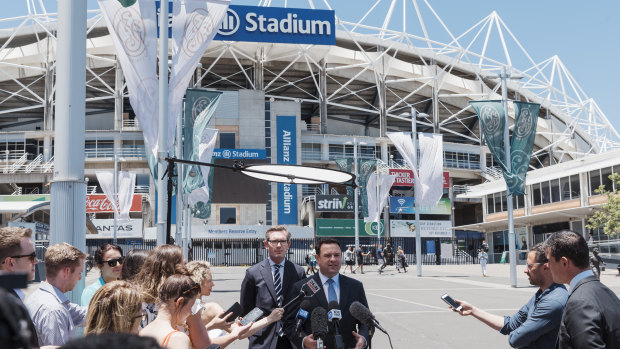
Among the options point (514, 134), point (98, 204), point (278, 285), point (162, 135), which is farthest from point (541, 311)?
point (98, 204)

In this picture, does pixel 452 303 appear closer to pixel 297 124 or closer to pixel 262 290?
pixel 262 290

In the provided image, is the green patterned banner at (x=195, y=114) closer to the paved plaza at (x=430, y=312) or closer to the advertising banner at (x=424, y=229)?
the paved plaza at (x=430, y=312)

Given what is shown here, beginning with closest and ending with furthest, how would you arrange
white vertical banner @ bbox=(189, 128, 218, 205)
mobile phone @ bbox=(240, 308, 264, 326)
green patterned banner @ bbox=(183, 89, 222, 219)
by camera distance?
mobile phone @ bbox=(240, 308, 264, 326), green patterned banner @ bbox=(183, 89, 222, 219), white vertical banner @ bbox=(189, 128, 218, 205)

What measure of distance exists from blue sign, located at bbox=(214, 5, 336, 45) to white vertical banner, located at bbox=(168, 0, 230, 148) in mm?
44840

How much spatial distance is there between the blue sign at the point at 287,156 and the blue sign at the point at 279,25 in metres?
11.0

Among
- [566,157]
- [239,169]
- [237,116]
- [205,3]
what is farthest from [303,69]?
[239,169]

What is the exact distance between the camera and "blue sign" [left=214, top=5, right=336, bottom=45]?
56844mm

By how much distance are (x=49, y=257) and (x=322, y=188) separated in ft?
204

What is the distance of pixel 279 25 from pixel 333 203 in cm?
1865

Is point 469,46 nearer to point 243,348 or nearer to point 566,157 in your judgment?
point 566,157

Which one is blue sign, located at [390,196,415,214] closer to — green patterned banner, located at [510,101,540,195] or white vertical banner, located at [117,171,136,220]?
white vertical banner, located at [117,171,136,220]

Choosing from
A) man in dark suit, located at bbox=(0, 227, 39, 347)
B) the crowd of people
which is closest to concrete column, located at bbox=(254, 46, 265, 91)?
the crowd of people

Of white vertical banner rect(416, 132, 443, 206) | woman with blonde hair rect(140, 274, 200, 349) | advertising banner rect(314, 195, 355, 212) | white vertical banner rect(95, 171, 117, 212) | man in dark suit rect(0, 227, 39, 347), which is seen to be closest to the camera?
woman with blonde hair rect(140, 274, 200, 349)

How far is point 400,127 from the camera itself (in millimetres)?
80562
